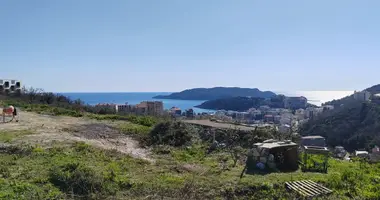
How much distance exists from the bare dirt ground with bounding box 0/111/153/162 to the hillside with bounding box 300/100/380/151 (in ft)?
76.1

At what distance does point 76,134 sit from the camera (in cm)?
991

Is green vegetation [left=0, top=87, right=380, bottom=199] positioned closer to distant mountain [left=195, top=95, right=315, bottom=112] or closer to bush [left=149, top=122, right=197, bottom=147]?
bush [left=149, top=122, right=197, bottom=147]

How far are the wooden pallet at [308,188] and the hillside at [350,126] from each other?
24.5 meters

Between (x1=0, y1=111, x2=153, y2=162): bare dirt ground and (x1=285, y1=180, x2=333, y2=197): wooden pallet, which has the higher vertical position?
(x1=0, y1=111, x2=153, y2=162): bare dirt ground

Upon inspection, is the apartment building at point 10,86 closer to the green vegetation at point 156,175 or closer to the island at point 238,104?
the green vegetation at point 156,175

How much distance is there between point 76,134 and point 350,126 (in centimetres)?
3398

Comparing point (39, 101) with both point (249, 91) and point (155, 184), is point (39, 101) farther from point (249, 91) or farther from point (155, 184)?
point (249, 91)

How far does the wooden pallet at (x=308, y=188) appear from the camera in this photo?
226 inches

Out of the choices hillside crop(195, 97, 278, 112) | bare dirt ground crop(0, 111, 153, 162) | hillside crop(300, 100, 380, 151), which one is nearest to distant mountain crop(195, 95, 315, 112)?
hillside crop(195, 97, 278, 112)

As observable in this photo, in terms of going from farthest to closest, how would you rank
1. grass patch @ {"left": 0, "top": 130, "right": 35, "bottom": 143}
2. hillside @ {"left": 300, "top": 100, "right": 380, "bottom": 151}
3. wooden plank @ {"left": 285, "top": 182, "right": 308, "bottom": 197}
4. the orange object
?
hillside @ {"left": 300, "top": 100, "right": 380, "bottom": 151} → the orange object → grass patch @ {"left": 0, "top": 130, "right": 35, "bottom": 143} → wooden plank @ {"left": 285, "top": 182, "right": 308, "bottom": 197}

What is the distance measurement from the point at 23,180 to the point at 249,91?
8630cm

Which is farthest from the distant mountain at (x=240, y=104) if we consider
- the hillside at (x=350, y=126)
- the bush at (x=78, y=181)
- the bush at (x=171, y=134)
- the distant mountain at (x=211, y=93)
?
the bush at (x=78, y=181)

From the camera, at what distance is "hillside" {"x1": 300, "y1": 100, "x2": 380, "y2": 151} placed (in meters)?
30.1

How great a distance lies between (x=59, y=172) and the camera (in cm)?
577
